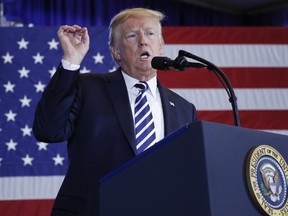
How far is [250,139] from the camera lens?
1.07 meters

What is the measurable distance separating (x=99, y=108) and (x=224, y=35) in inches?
70.0

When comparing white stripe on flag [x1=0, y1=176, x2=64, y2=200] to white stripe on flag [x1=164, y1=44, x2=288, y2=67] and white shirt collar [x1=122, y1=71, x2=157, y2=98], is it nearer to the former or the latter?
white stripe on flag [x1=164, y1=44, x2=288, y2=67]

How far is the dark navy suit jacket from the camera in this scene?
A: 4.98 feet

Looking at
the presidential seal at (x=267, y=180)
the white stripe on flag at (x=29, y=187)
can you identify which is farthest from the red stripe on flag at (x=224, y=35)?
the presidential seal at (x=267, y=180)

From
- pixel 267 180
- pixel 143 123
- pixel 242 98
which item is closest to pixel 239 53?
pixel 242 98

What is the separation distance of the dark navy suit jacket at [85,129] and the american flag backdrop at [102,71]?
4.11 feet

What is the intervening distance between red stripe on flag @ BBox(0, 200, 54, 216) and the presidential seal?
1972 millimetres

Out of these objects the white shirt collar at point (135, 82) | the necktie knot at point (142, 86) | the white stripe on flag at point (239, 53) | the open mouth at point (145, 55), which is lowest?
the necktie knot at point (142, 86)

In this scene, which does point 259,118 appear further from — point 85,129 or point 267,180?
point 267,180

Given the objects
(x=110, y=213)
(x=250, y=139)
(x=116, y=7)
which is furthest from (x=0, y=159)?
(x=116, y=7)

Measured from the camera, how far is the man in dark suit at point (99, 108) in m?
1.52

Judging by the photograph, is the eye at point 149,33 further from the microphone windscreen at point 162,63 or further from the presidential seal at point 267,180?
the presidential seal at point 267,180

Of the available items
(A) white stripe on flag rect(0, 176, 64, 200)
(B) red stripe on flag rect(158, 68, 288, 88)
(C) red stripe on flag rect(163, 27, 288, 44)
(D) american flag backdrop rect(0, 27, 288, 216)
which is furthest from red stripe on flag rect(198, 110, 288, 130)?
(A) white stripe on flag rect(0, 176, 64, 200)

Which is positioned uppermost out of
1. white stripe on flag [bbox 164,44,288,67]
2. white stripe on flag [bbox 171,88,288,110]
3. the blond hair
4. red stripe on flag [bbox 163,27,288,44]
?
red stripe on flag [bbox 163,27,288,44]
